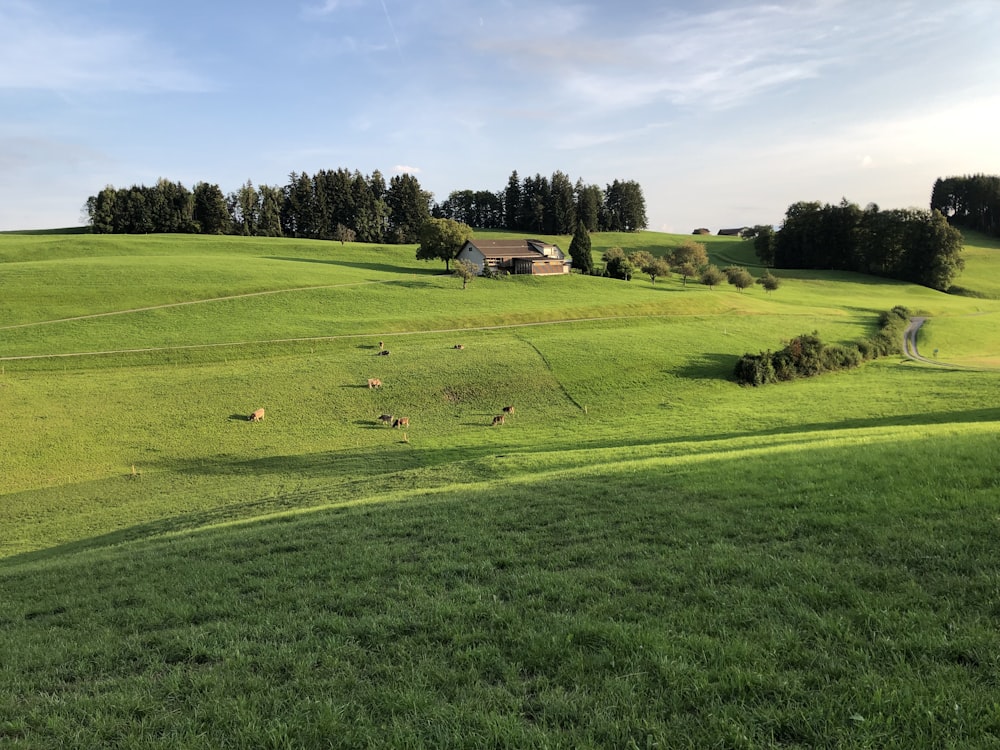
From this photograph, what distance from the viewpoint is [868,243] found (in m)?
111

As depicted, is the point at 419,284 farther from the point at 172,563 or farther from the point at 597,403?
the point at 172,563

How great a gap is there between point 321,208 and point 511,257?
70.2 metres

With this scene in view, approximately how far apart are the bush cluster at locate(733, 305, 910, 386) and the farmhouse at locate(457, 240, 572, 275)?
4703 cm

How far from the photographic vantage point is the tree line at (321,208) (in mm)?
125688

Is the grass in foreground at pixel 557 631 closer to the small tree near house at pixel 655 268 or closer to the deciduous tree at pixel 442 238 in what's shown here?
the deciduous tree at pixel 442 238

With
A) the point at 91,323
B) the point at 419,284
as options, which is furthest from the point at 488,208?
the point at 91,323

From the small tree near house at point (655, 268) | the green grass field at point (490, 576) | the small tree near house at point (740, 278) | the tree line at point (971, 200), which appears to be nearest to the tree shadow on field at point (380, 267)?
the small tree near house at point (655, 268)

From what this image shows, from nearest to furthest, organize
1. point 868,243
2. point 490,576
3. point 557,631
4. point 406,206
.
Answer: point 557,631 < point 490,576 < point 868,243 < point 406,206

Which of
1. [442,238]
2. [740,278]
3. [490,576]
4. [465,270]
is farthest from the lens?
[740,278]

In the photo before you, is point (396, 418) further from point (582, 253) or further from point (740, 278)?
point (740, 278)

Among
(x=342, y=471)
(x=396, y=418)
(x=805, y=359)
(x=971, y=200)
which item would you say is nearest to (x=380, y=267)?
(x=396, y=418)

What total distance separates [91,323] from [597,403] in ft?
145

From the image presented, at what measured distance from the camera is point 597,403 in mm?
36906

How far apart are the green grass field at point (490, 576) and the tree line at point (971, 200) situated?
160 meters
